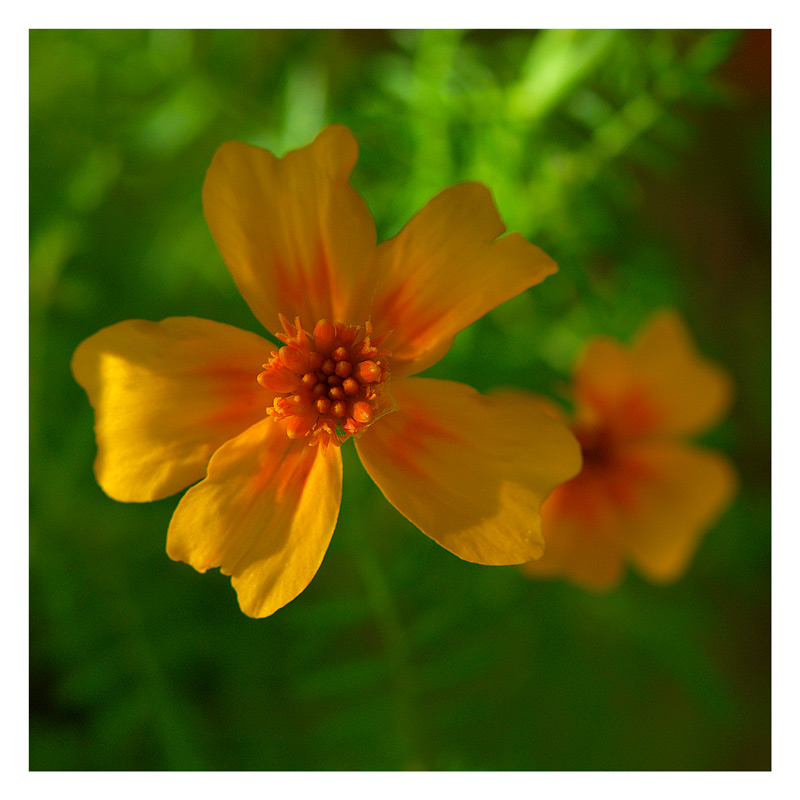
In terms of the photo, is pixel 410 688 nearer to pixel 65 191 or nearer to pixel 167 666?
pixel 167 666

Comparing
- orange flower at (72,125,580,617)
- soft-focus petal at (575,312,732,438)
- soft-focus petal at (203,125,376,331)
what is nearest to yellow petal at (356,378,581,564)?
orange flower at (72,125,580,617)

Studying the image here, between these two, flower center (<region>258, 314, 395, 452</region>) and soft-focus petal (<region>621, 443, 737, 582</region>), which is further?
soft-focus petal (<region>621, 443, 737, 582</region>)

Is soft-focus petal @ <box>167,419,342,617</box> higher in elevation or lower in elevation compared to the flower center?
lower

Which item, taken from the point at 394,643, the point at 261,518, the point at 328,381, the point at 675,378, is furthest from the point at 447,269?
the point at 675,378

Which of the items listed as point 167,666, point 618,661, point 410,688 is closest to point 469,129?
point 410,688

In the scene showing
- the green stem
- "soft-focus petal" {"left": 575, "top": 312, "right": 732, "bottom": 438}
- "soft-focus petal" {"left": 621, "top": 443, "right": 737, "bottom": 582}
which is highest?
"soft-focus petal" {"left": 575, "top": 312, "right": 732, "bottom": 438}

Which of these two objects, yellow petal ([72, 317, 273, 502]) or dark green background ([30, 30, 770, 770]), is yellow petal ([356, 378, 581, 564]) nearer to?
yellow petal ([72, 317, 273, 502])

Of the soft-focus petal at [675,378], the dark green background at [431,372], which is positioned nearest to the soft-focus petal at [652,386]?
the soft-focus petal at [675,378]
